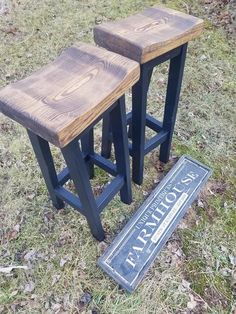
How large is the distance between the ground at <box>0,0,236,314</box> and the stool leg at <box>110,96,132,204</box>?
37 cm

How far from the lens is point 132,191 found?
247cm

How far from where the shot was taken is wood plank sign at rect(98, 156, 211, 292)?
205 cm

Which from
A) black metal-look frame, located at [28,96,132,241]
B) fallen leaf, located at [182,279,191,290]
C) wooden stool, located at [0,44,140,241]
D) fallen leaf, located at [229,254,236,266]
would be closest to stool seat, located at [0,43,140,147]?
wooden stool, located at [0,44,140,241]

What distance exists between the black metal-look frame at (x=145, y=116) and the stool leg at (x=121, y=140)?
0.19 m

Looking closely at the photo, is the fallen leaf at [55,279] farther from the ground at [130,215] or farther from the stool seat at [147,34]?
the stool seat at [147,34]

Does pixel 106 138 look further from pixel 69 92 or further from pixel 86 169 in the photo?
pixel 69 92

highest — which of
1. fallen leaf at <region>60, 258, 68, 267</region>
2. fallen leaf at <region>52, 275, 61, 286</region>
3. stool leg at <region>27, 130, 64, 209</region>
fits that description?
stool leg at <region>27, 130, 64, 209</region>

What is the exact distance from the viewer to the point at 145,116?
1.99 metres

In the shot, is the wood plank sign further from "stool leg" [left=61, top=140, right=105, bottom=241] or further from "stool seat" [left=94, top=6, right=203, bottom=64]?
"stool seat" [left=94, top=6, right=203, bottom=64]

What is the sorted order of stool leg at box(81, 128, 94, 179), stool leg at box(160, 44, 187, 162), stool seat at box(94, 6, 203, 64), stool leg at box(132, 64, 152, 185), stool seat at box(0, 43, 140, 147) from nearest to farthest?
stool seat at box(0, 43, 140, 147) → stool seat at box(94, 6, 203, 64) → stool leg at box(132, 64, 152, 185) → stool leg at box(160, 44, 187, 162) → stool leg at box(81, 128, 94, 179)

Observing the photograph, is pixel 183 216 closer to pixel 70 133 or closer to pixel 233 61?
pixel 70 133

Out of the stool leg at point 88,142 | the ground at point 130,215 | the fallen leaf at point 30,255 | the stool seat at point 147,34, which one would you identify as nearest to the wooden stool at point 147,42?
the stool seat at point 147,34

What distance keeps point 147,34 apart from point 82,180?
834 millimetres

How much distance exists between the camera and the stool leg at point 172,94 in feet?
Result: 6.44
